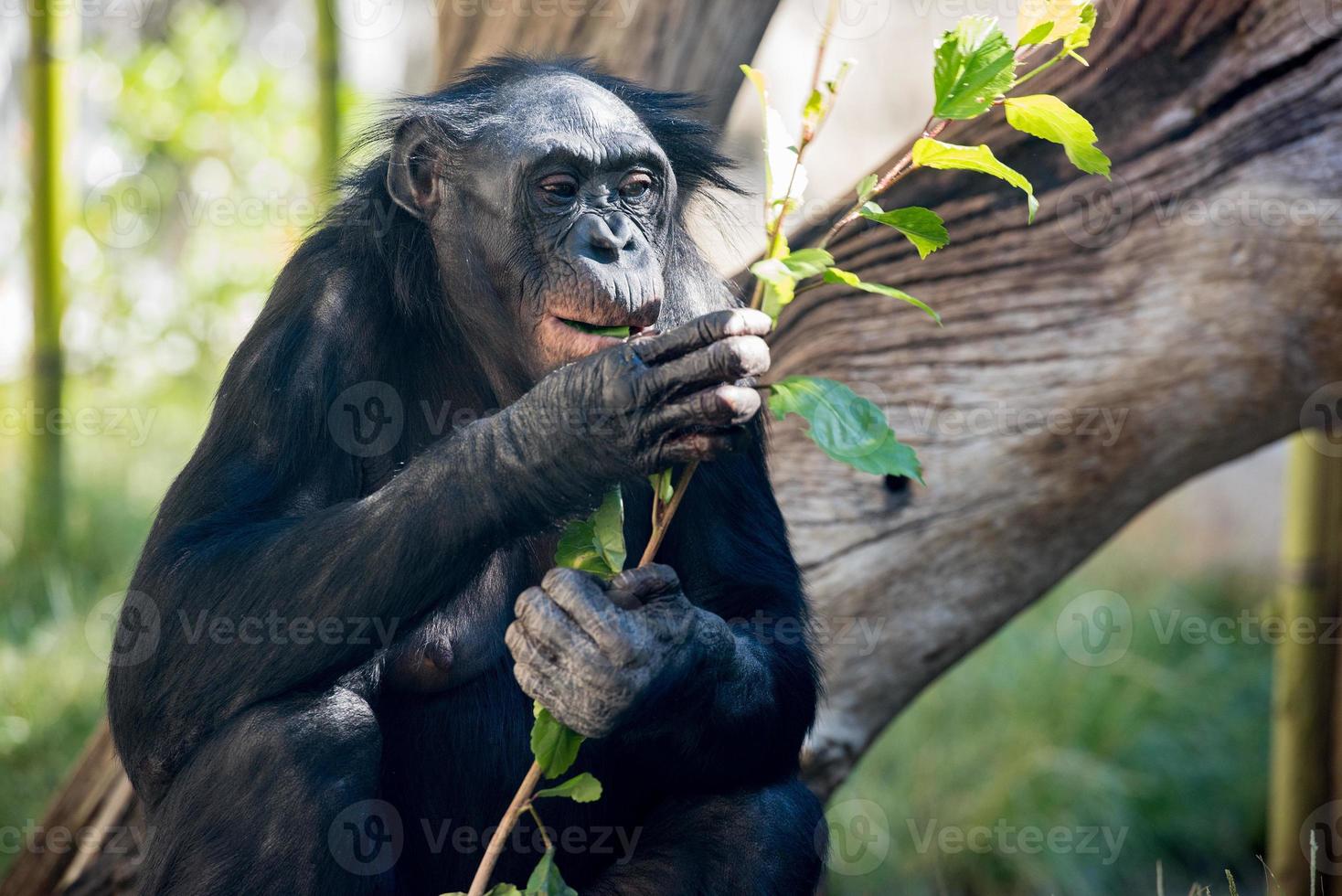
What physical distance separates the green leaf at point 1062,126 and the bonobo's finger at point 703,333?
2.46 feet

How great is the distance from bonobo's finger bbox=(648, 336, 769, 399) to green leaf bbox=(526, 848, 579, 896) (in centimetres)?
114

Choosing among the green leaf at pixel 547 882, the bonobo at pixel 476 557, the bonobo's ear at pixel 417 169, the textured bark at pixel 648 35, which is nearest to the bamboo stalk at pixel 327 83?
the textured bark at pixel 648 35

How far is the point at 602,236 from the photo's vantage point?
11.3ft

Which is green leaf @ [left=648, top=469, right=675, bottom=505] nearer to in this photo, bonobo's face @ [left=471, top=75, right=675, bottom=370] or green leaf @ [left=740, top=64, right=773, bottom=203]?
bonobo's face @ [left=471, top=75, right=675, bottom=370]

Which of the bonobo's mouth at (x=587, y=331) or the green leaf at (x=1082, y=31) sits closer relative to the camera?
the green leaf at (x=1082, y=31)

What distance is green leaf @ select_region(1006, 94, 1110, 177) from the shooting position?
9.28 ft

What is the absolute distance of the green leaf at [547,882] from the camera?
9.94ft

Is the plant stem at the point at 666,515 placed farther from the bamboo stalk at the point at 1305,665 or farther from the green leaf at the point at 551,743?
the bamboo stalk at the point at 1305,665

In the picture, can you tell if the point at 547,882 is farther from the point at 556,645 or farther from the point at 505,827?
the point at 556,645

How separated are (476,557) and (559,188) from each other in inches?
43.8

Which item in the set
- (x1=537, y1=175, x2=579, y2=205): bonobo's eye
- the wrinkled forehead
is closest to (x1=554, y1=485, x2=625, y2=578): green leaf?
(x1=537, y1=175, x2=579, y2=205): bonobo's eye

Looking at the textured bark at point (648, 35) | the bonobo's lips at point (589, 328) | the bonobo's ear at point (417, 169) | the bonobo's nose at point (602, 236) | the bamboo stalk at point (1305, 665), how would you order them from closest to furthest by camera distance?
the bonobo's lips at point (589, 328) < the bonobo's nose at point (602, 236) < the bonobo's ear at point (417, 169) < the textured bark at point (648, 35) < the bamboo stalk at point (1305, 665)

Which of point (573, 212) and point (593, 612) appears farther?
point (573, 212)

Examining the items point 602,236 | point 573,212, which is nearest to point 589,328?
point 602,236
